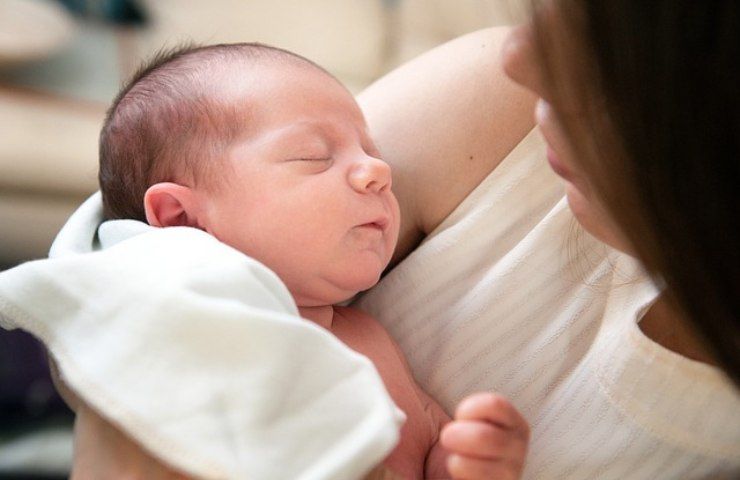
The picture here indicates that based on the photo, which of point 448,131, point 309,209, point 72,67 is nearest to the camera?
point 309,209

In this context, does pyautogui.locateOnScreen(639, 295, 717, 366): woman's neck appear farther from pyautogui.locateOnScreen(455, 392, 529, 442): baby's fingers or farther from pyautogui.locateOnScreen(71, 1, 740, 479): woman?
pyautogui.locateOnScreen(455, 392, 529, 442): baby's fingers

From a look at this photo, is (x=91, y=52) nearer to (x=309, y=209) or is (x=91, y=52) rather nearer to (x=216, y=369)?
(x=309, y=209)

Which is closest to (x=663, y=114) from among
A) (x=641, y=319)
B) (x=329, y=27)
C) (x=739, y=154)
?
(x=739, y=154)

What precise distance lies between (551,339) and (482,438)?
9.7 inches

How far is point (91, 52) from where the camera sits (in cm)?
164

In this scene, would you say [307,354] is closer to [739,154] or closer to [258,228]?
[258,228]

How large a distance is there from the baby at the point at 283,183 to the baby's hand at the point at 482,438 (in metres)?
Result: 0.14

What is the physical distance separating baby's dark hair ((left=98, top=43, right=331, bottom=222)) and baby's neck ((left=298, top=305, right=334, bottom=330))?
6.2 inches

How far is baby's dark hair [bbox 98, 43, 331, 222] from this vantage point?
0.76m

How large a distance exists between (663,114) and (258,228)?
369 millimetres

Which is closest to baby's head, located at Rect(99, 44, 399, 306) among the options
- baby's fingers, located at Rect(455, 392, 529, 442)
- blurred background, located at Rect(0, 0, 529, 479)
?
baby's fingers, located at Rect(455, 392, 529, 442)

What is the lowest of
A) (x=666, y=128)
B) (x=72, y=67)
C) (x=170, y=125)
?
(x=72, y=67)

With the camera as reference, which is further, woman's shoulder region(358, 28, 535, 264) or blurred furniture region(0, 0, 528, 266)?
blurred furniture region(0, 0, 528, 266)

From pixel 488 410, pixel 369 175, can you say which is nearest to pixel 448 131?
pixel 369 175
